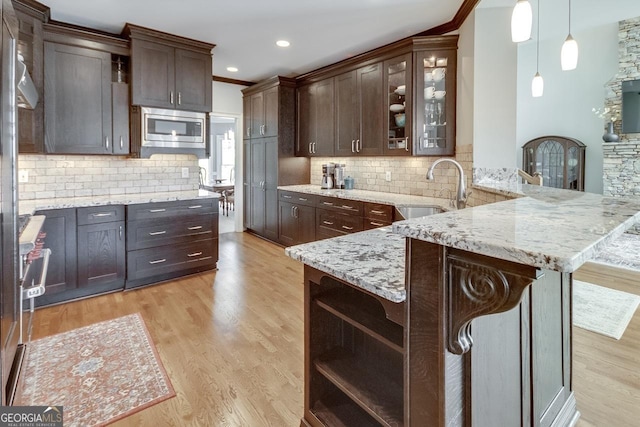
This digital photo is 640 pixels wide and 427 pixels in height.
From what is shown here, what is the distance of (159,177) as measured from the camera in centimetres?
434

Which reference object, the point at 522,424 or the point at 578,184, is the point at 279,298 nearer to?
the point at 522,424

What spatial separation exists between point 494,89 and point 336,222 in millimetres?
2262

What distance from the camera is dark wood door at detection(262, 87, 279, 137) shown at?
17.8 ft

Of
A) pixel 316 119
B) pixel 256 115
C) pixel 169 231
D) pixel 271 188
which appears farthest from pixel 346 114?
pixel 169 231

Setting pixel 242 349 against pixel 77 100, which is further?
pixel 77 100

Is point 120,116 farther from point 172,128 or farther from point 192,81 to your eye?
point 192,81

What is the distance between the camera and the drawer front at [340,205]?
4113mm

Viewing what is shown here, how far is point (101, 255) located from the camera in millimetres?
3430

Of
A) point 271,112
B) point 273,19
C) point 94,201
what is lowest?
point 94,201

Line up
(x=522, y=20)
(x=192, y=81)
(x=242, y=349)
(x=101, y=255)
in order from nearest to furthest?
(x=522, y=20) → (x=242, y=349) → (x=101, y=255) → (x=192, y=81)

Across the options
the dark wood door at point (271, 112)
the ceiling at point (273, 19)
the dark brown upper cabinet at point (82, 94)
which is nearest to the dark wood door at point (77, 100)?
the dark brown upper cabinet at point (82, 94)

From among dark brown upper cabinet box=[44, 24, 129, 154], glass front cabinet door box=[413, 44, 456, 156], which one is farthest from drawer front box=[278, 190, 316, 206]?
dark brown upper cabinet box=[44, 24, 129, 154]

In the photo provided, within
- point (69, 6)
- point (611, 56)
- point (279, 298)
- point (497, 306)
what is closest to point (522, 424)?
point (497, 306)

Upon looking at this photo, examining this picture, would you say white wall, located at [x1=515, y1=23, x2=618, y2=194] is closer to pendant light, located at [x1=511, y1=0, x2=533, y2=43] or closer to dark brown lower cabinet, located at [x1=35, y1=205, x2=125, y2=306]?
pendant light, located at [x1=511, y1=0, x2=533, y2=43]
